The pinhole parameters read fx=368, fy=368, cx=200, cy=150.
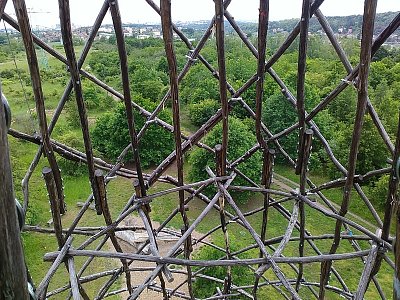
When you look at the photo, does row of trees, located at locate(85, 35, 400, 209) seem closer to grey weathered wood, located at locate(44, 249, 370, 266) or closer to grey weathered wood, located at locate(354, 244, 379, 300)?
grey weathered wood, located at locate(354, 244, 379, 300)

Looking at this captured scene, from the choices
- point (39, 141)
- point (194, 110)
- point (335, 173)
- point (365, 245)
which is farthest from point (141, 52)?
point (39, 141)

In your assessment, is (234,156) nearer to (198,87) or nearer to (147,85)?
(198,87)

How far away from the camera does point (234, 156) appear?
8.16m

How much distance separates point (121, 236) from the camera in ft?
24.0

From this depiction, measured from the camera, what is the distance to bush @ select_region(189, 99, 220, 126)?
37.2 feet

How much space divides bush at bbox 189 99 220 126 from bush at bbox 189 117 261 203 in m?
2.70

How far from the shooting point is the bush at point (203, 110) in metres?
11.3

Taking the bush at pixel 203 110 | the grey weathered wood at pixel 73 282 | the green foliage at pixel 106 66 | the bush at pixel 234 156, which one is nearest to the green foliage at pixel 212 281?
the grey weathered wood at pixel 73 282

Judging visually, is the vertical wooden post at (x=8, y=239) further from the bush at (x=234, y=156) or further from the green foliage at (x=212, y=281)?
the bush at (x=234, y=156)

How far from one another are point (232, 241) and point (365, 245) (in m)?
3.24

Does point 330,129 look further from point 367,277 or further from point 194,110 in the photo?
point 367,277

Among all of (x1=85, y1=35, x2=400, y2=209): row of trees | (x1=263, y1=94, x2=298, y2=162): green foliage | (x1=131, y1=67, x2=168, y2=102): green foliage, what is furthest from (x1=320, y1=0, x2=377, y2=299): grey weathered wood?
(x1=131, y1=67, x2=168, y2=102): green foliage

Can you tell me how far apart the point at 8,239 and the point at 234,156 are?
752 centimetres

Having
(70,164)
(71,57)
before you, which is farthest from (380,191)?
(70,164)
